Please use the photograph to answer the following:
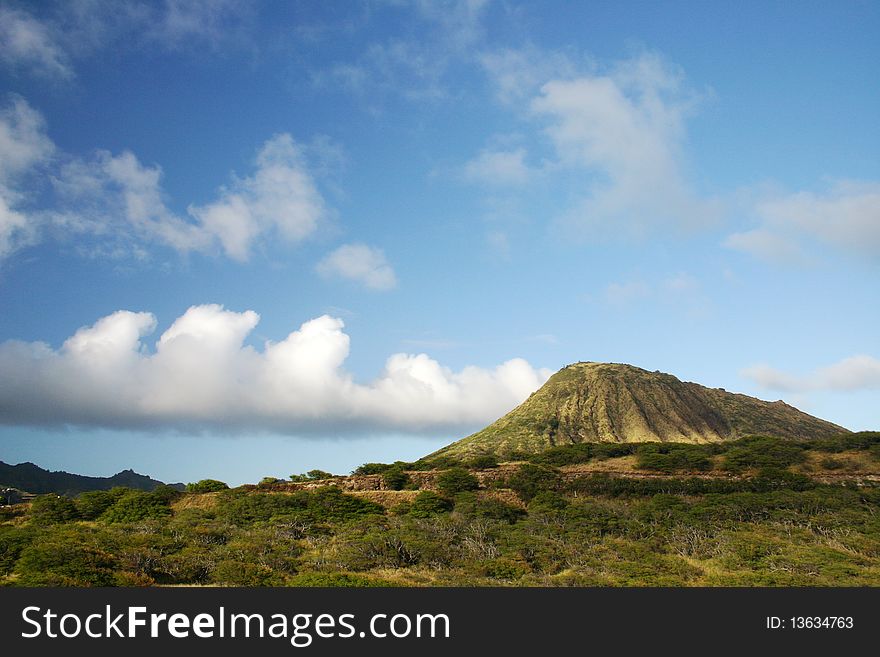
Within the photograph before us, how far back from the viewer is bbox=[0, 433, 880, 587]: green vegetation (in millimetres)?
29031

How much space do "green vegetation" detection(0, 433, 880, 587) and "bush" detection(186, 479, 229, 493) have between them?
606mm

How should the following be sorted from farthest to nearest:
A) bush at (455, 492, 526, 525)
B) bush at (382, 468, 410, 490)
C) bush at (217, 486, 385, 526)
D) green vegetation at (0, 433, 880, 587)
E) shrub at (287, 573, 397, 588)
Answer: bush at (382, 468, 410, 490), bush at (455, 492, 526, 525), bush at (217, 486, 385, 526), green vegetation at (0, 433, 880, 587), shrub at (287, 573, 397, 588)

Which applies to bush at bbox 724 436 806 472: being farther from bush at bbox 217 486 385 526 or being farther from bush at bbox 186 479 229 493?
bush at bbox 186 479 229 493

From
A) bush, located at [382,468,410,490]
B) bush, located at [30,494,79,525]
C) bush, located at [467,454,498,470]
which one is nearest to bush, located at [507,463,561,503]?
bush, located at [467,454,498,470]

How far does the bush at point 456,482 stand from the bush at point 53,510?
102 feet

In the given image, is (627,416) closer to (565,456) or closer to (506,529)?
(565,456)

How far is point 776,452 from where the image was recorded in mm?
66438

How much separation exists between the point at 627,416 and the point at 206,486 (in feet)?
316

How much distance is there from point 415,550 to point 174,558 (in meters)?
13.0

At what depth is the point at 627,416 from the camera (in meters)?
129

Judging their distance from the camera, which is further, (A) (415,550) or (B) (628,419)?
(B) (628,419)

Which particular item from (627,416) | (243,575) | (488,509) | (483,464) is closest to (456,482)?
(488,509)
